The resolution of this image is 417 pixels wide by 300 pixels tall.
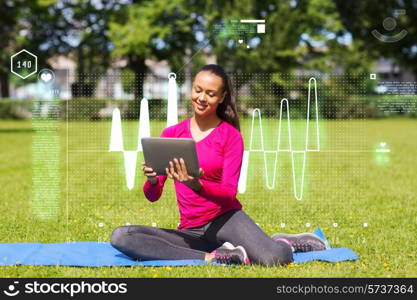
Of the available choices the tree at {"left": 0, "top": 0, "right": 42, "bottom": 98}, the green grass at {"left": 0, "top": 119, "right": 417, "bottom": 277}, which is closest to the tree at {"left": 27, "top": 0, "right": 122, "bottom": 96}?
the tree at {"left": 0, "top": 0, "right": 42, "bottom": 98}

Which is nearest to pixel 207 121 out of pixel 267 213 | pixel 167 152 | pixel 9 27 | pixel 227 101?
pixel 227 101

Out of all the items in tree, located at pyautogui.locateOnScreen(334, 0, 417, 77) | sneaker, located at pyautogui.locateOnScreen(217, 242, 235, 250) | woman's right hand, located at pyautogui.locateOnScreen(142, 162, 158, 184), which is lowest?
sneaker, located at pyautogui.locateOnScreen(217, 242, 235, 250)

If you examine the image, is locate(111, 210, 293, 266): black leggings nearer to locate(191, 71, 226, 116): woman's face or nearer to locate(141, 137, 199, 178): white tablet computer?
locate(141, 137, 199, 178): white tablet computer

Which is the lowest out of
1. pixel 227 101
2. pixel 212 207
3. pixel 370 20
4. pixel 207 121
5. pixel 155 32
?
pixel 212 207

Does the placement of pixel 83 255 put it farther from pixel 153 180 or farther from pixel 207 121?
pixel 207 121

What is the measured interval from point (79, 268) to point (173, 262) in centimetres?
69

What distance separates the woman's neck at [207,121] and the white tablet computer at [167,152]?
0.54m

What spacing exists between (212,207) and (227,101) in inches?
31.5

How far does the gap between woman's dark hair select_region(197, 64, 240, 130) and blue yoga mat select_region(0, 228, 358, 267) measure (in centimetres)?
109

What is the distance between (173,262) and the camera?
4.62 m

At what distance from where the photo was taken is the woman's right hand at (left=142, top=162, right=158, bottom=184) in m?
4.31

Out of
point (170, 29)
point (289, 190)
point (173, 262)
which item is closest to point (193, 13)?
point (170, 29)

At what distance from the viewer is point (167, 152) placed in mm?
4156

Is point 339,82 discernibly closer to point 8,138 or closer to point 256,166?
point 256,166
